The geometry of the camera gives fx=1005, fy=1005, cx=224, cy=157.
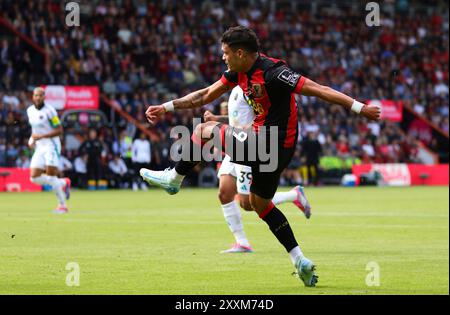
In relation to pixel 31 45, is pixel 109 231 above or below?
below

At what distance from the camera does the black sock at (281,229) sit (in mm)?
10352

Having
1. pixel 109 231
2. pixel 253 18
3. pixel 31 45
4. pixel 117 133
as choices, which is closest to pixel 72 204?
pixel 109 231

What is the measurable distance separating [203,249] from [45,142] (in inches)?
358

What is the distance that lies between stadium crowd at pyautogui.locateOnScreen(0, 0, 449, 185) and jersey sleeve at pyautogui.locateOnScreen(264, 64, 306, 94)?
24.0 meters

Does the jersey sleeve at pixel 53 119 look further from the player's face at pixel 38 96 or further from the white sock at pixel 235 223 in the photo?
the white sock at pixel 235 223

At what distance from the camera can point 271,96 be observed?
33.2 feet

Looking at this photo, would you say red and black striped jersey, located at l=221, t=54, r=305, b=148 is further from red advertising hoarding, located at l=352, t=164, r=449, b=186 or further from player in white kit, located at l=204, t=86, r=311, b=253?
red advertising hoarding, located at l=352, t=164, r=449, b=186

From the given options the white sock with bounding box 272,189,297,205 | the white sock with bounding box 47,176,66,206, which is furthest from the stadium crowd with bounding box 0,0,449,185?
the white sock with bounding box 272,189,297,205

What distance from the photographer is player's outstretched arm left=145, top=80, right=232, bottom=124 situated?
10406mm

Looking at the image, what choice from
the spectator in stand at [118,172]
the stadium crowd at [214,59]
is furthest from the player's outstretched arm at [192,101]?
the spectator in stand at [118,172]

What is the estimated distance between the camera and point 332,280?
10.5 m

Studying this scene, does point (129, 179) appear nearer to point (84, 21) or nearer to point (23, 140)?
point (23, 140)

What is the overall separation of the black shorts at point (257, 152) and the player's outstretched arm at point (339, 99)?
27.4 inches
